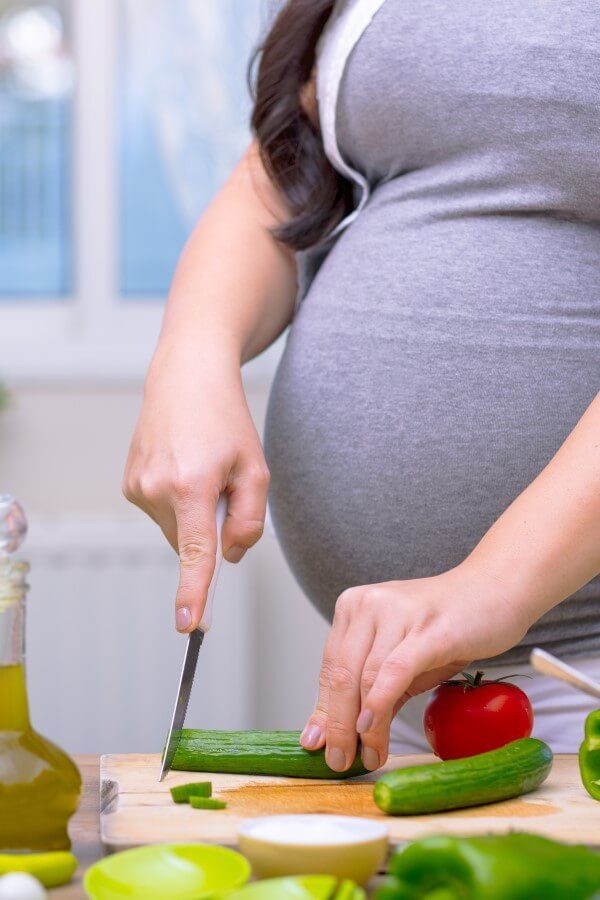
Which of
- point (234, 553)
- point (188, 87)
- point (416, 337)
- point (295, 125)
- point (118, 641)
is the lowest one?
point (118, 641)

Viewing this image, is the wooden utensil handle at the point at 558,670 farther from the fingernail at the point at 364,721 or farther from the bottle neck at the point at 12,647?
the bottle neck at the point at 12,647

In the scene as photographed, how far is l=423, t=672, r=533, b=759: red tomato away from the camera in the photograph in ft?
2.77

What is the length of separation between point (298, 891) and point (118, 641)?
1874 mm

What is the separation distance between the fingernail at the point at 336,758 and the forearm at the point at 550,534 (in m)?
0.16

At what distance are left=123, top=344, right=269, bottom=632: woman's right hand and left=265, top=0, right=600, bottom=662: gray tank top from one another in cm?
12

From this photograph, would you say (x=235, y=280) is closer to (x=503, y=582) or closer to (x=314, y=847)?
(x=503, y=582)

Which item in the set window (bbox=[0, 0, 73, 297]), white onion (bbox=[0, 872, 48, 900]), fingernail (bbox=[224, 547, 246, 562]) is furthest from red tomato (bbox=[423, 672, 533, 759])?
window (bbox=[0, 0, 73, 297])

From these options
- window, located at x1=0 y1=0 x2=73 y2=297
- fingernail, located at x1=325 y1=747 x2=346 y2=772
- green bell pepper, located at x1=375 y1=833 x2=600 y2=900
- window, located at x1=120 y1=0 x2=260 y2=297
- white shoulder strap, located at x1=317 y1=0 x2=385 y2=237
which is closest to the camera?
green bell pepper, located at x1=375 y1=833 x2=600 y2=900

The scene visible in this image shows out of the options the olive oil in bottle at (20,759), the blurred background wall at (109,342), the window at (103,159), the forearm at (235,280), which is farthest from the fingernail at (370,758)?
the window at (103,159)

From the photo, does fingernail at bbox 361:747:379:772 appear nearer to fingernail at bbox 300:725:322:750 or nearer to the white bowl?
fingernail at bbox 300:725:322:750

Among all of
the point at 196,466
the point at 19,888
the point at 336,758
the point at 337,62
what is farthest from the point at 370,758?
the point at 337,62

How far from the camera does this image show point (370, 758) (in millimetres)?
794

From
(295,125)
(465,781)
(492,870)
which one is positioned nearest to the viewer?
(492,870)

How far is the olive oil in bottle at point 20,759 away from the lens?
1.98 ft
